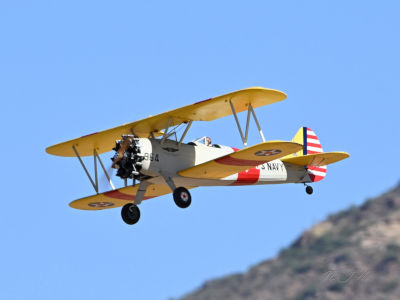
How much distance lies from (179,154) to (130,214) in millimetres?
1806

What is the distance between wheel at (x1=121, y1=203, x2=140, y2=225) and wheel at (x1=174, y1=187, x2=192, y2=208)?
4.52 ft

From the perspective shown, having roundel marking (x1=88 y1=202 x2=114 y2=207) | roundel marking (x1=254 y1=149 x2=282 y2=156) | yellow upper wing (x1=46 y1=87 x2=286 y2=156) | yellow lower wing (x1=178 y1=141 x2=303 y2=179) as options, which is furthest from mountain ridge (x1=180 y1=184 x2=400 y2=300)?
roundel marking (x1=254 y1=149 x2=282 y2=156)

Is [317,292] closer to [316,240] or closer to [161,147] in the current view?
[316,240]

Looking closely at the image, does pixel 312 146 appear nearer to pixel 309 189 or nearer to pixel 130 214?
pixel 309 189

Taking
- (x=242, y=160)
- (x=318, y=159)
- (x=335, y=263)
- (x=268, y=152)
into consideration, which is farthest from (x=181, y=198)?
(x=335, y=263)

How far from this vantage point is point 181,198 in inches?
698

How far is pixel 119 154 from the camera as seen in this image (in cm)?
1775

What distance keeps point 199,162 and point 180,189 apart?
102 cm

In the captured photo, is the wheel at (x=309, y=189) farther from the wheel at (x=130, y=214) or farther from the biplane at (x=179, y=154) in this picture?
the wheel at (x=130, y=214)

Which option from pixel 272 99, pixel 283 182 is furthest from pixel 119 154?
pixel 283 182

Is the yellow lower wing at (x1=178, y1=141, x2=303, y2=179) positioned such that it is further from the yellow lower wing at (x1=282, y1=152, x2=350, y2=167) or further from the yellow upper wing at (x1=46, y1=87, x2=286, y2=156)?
the yellow lower wing at (x1=282, y1=152, x2=350, y2=167)

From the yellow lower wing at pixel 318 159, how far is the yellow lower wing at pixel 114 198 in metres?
3.42

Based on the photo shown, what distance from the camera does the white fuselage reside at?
58.5 ft

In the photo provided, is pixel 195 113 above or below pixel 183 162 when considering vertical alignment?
above
